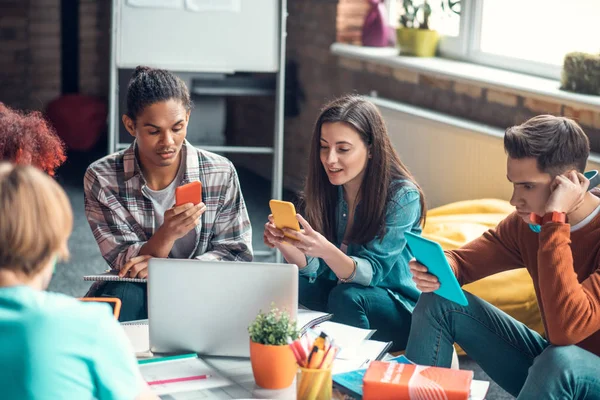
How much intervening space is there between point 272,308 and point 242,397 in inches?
7.2

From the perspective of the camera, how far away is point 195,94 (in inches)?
150

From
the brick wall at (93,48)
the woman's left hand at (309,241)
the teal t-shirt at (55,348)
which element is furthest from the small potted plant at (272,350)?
the brick wall at (93,48)

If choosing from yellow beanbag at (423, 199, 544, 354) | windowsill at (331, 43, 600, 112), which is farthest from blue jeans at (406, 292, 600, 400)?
windowsill at (331, 43, 600, 112)

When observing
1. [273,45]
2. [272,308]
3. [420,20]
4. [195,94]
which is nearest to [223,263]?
[272,308]

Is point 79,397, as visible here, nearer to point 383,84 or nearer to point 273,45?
point 273,45

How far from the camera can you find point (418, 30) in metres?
4.13

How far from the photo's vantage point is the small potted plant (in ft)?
5.05

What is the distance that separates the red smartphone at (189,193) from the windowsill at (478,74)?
165 centimetres

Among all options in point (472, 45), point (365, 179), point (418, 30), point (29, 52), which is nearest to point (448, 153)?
point (472, 45)

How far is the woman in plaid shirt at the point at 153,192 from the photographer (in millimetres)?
2258

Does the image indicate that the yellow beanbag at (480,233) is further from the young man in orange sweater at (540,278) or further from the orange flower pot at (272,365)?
the orange flower pot at (272,365)

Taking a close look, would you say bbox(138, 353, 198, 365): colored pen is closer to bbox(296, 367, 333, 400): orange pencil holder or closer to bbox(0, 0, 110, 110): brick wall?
bbox(296, 367, 333, 400): orange pencil holder

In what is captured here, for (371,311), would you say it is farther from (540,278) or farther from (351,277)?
(540,278)

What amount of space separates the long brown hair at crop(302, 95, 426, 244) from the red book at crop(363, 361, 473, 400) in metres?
0.81
